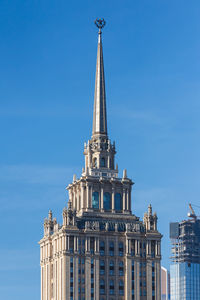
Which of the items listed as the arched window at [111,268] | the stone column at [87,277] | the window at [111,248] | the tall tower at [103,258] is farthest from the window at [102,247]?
the stone column at [87,277]

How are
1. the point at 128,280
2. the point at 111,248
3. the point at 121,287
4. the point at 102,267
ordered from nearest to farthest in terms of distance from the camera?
the point at 102,267 < the point at 128,280 < the point at 121,287 < the point at 111,248

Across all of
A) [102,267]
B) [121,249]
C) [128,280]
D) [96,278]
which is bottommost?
[128,280]

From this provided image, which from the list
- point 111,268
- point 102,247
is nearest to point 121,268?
point 111,268

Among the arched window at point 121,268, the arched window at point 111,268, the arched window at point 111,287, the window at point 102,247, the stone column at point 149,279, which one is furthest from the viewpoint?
the stone column at point 149,279

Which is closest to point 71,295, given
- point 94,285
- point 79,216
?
point 94,285

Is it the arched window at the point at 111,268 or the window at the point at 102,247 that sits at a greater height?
the window at the point at 102,247

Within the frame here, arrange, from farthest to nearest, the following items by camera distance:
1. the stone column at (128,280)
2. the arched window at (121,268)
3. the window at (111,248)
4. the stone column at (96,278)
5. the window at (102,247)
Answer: the window at (111,248) → the arched window at (121,268) → the window at (102,247) → the stone column at (128,280) → the stone column at (96,278)

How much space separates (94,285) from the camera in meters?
193

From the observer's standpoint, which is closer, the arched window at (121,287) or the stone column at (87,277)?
the stone column at (87,277)

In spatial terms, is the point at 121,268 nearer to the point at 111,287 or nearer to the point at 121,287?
the point at 121,287

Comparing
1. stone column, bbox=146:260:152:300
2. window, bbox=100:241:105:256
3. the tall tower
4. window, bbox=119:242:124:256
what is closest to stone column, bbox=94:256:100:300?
the tall tower

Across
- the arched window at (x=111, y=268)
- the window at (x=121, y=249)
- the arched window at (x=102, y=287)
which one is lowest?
the arched window at (x=102, y=287)

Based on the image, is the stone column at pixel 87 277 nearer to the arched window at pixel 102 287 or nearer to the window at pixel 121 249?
the arched window at pixel 102 287

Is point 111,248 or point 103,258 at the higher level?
point 111,248
